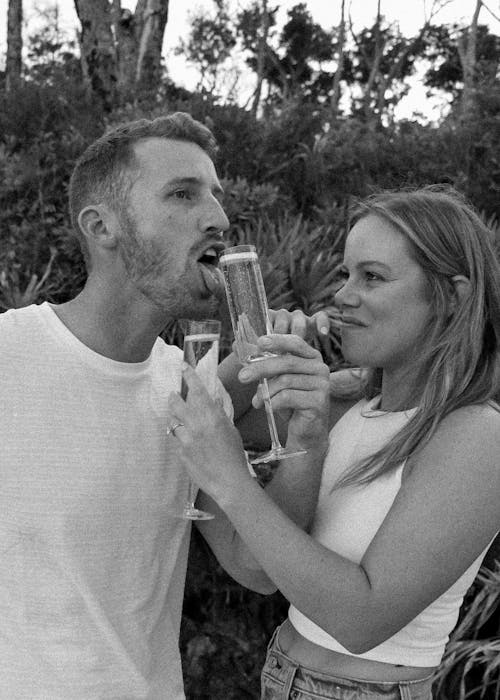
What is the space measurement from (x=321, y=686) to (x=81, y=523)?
2.65 feet

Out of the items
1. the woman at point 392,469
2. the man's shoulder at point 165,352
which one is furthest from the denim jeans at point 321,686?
the man's shoulder at point 165,352

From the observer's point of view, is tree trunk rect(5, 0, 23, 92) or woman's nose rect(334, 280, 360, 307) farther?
tree trunk rect(5, 0, 23, 92)

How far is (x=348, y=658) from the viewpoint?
7.21ft

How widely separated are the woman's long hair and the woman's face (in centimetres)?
3

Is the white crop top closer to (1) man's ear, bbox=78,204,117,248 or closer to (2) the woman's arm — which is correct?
(2) the woman's arm

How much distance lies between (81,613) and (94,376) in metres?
0.68

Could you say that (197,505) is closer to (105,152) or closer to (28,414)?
(28,414)

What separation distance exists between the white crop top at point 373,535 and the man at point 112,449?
0.31 feet

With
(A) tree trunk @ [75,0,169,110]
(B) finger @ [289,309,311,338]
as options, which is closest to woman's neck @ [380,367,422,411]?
(B) finger @ [289,309,311,338]

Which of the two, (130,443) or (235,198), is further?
(235,198)

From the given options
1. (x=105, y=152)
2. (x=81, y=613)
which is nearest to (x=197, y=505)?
(x=81, y=613)

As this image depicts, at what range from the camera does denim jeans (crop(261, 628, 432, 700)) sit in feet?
7.07

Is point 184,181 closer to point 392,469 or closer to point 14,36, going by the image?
point 392,469

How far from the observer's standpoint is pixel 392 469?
7.19 feet
